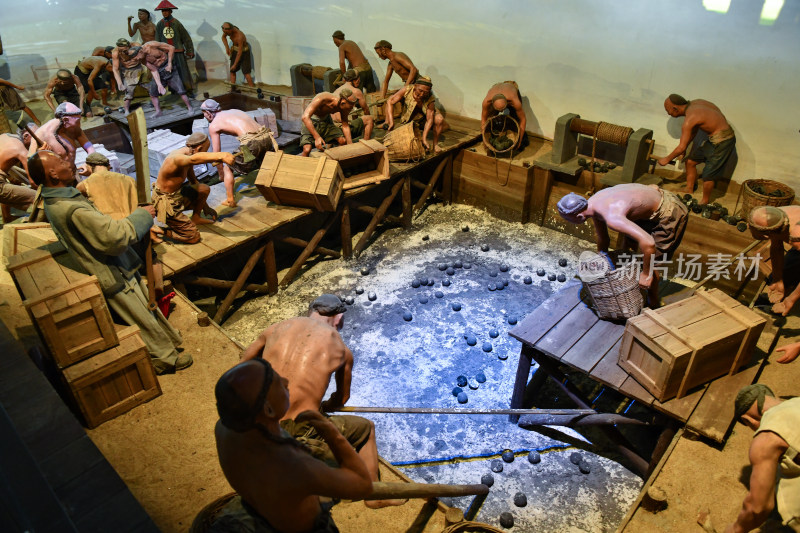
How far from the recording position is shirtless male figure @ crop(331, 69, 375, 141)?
7.73 meters

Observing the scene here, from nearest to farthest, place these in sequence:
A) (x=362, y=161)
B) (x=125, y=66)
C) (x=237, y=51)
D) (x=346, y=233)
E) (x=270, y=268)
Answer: (x=270, y=268) < (x=346, y=233) < (x=362, y=161) < (x=125, y=66) < (x=237, y=51)

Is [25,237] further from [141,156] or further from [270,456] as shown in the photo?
[270,456]

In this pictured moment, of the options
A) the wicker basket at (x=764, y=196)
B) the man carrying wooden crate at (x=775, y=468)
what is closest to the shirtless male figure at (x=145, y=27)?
the wicker basket at (x=764, y=196)

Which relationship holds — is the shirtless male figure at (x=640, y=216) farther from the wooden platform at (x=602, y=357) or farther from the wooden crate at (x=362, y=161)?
the wooden crate at (x=362, y=161)

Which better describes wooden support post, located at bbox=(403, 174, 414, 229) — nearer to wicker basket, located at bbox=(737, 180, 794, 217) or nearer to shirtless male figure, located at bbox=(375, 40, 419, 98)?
shirtless male figure, located at bbox=(375, 40, 419, 98)

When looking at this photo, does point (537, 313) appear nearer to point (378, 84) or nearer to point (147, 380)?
point (147, 380)

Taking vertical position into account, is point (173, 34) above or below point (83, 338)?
above

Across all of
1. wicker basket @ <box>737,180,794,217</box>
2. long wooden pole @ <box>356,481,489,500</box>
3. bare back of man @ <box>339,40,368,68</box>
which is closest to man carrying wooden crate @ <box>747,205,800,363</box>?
wicker basket @ <box>737,180,794,217</box>

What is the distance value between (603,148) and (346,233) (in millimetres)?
4233

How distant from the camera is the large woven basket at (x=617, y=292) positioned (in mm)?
4547

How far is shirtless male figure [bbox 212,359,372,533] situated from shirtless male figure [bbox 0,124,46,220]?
16.6 feet

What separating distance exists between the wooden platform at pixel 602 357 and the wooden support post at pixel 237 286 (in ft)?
11.1

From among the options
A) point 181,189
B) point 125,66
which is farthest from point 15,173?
point 125,66

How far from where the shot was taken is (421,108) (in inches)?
326
